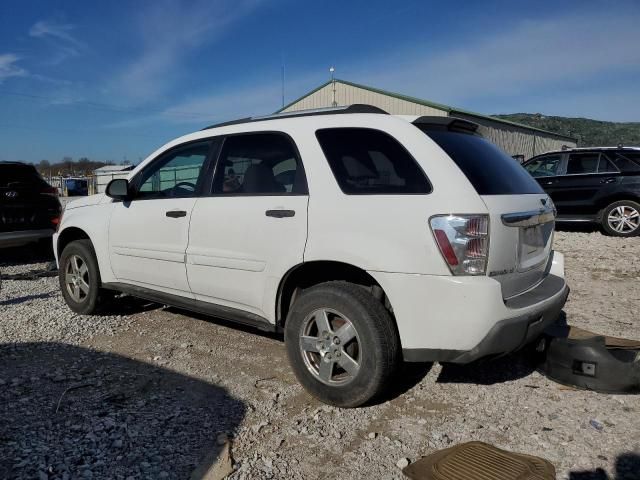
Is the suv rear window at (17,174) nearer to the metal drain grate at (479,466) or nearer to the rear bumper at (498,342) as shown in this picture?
the rear bumper at (498,342)

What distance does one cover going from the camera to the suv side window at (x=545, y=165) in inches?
424

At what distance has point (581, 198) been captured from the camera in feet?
33.3

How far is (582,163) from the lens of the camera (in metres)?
10.4

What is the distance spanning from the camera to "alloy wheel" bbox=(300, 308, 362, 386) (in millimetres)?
3066

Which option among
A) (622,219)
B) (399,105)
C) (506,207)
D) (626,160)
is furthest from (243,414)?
(399,105)

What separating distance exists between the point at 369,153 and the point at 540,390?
6.64 feet

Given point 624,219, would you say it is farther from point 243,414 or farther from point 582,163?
point 243,414

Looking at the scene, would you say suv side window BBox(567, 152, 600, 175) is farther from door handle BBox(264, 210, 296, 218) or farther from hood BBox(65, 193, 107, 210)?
hood BBox(65, 193, 107, 210)

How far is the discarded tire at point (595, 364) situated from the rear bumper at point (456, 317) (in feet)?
2.12

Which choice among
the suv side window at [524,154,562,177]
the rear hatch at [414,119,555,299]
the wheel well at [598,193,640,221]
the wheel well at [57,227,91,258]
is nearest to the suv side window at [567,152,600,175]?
the suv side window at [524,154,562,177]

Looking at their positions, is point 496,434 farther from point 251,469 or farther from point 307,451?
point 251,469

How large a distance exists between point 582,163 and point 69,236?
9762 millimetres

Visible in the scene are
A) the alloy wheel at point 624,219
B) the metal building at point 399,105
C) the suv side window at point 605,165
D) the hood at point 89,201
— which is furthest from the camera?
the metal building at point 399,105

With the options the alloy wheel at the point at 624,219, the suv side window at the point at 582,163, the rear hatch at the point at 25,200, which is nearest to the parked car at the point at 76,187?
the rear hatch at the point at 25,200
